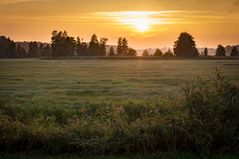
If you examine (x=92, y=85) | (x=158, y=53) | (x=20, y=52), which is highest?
(x=92, y=85)

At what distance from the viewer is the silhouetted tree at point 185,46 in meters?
126

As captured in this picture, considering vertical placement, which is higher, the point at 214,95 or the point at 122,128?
the point at 214,95

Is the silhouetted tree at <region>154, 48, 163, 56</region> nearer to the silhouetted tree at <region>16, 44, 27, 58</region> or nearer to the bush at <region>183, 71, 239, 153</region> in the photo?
the silhouetted tree at <region>16, 44, 27, 58</region>

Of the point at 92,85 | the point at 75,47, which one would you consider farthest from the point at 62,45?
the point at 92,85

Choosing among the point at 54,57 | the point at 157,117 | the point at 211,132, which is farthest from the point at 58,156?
the point at 54,57

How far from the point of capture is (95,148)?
13375mm

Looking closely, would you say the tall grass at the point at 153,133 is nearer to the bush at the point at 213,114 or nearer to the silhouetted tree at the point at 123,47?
the bush at the point at 213,114

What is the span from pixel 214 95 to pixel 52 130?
17.7 ft

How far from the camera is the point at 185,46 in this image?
414 feet

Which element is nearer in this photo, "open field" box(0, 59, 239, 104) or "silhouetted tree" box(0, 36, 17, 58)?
"open field" box(0, 59, 239, 104)

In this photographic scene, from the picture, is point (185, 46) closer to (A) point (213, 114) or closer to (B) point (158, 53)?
(B) point (158, 53)

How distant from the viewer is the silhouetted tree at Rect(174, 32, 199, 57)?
412 feet

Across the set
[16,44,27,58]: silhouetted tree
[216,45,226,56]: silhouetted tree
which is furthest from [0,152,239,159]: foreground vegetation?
[16,44,27,58]: silhouetted tree

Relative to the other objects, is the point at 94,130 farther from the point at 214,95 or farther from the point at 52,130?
the point at 214,95
